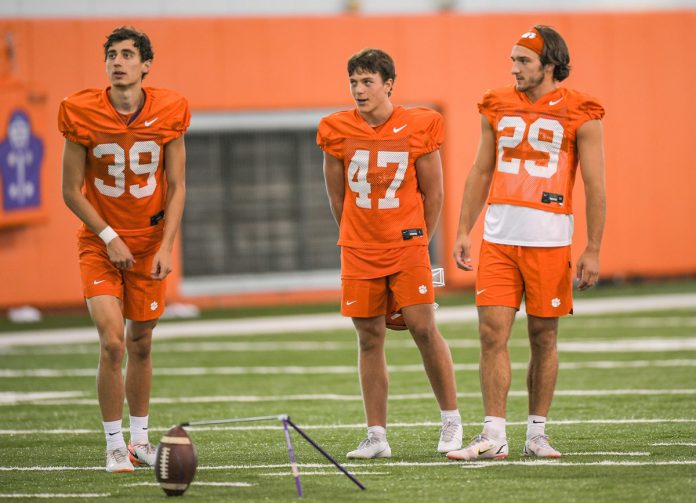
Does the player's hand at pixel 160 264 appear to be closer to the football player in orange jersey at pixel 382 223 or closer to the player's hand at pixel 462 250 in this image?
the football player in orange jersey at pixel 382 223

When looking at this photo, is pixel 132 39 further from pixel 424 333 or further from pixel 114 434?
pixel 424 333

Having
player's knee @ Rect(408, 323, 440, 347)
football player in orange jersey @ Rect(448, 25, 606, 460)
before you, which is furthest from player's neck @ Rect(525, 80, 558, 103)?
player's knee @ Rect(408, 323, 440, 347)

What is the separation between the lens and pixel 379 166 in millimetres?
6977

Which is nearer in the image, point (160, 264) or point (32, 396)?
point (160, 264)

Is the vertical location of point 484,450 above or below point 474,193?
below

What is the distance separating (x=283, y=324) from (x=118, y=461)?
29.5 ft

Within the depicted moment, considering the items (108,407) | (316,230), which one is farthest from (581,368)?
(316,230)

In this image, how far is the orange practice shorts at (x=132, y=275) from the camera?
22.5ft

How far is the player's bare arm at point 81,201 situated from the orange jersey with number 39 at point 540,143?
1.83 m

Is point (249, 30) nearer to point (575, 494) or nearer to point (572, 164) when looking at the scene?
point (572, 164)

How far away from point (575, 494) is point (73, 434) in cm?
348

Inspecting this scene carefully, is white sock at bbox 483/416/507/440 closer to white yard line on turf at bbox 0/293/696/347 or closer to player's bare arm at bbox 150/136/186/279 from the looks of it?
player's bare arm at bbox 150/136/186/279

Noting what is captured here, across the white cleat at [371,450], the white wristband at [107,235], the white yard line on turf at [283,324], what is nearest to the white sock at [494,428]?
the white cleat at [371,450]

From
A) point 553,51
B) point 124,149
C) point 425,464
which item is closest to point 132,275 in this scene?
point 124,149
